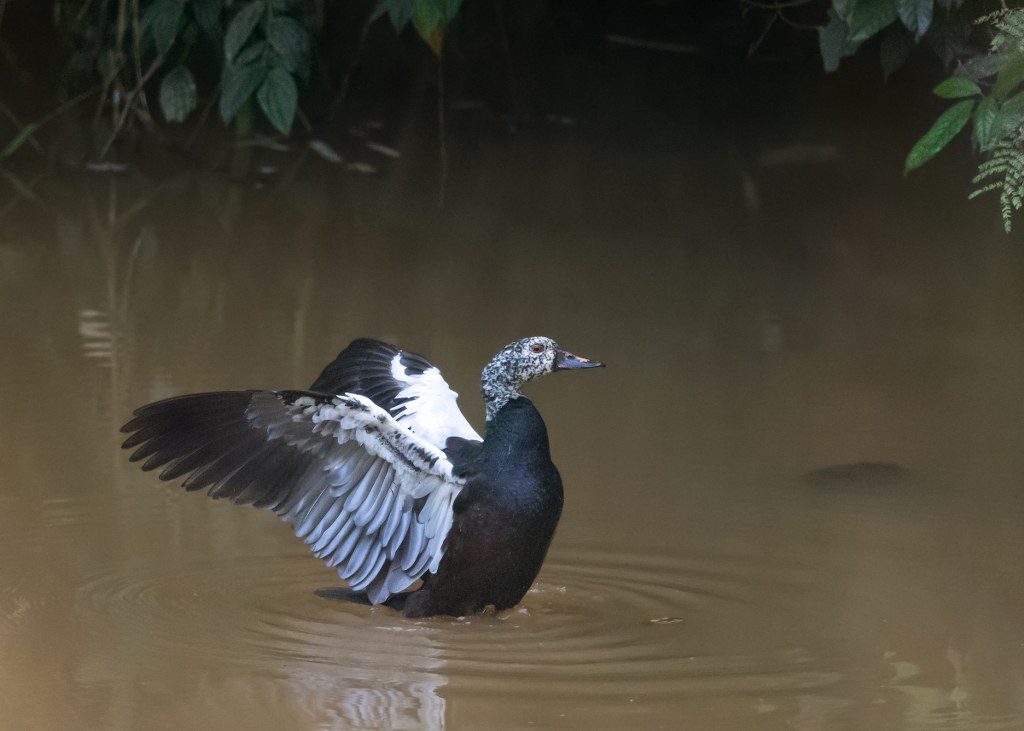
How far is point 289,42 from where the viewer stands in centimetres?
534

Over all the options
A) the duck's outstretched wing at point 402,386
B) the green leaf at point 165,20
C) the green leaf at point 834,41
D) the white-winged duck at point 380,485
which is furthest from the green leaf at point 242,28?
the white-winged duck at point 380,485

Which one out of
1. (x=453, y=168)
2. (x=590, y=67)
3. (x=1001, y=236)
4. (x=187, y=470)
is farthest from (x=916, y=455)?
(x=590, y=67)

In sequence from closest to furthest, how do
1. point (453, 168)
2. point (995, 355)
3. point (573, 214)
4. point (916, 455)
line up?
1. point (916, 455)
2. point (995, 355)
3. point (573, 214)
4. point (453, 168)

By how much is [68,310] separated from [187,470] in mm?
2510

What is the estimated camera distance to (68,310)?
574 cm

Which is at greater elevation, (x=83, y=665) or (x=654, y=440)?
(x=654, y=440)

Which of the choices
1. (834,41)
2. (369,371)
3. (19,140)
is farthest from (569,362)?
(19,140)

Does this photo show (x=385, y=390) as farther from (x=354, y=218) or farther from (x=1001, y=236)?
(x=1001, y=236)

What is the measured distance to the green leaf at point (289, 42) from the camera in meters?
5.33

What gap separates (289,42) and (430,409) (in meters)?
1.90

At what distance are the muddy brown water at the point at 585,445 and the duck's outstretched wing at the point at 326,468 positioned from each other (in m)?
0.15

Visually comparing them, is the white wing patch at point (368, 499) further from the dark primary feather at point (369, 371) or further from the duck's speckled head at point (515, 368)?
the dark primary feather at point (369, 371)

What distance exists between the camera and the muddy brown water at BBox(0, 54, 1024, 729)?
3.03m

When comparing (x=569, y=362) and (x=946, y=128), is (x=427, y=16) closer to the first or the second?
(x=569, y=362)
